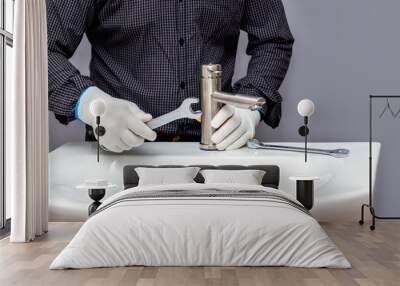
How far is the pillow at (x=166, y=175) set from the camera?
4.01 metres

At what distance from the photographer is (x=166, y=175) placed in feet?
13.2

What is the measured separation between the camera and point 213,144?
4207 mm

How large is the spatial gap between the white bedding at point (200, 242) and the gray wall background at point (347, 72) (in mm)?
1460

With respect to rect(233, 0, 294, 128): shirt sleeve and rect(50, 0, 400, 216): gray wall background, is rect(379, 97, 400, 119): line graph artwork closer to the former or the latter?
rect(50, 0, 400, 216): gray wall background

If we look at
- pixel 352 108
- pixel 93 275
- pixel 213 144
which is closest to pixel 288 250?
pixel 93 275

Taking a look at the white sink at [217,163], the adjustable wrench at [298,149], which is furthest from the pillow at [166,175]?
the adjustable wrench at [298,149]

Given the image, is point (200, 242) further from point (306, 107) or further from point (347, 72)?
point (347, 72)

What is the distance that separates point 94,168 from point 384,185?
1890 mm

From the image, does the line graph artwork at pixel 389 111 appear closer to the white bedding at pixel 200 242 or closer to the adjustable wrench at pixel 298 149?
the adjustable wrench at pixel 298 149

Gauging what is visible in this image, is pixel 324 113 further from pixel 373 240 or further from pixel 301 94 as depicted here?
pixel 373 240

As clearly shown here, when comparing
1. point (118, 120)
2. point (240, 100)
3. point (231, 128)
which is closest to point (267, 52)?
point (231, 128)

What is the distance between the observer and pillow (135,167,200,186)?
158 inches

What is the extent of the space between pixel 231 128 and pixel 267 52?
63cm

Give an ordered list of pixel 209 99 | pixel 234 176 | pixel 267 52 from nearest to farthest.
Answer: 1. pixel 234 176
2. pixel 209 99
3. pixel 267 52
